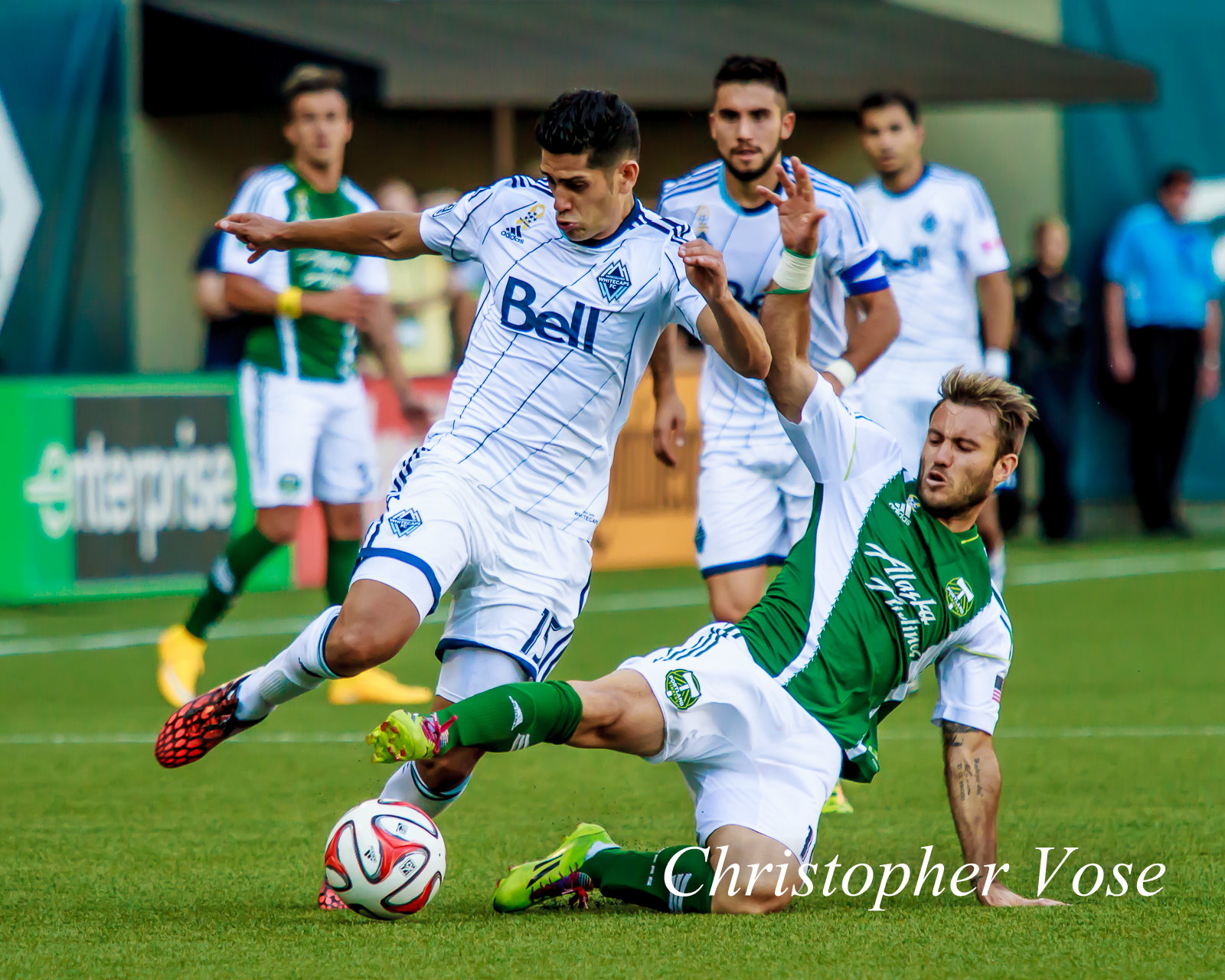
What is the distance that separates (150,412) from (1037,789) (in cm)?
660

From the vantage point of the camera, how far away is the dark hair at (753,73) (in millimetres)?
5855

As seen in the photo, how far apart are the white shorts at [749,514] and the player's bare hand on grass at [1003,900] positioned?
6.14 ft

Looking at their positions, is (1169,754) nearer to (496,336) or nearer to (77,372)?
(496,336)

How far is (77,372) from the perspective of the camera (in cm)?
1298

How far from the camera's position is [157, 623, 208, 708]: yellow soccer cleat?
25.2 feet

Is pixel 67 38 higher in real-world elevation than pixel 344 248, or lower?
higher

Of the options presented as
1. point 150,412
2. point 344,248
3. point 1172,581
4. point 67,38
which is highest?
point 67,38

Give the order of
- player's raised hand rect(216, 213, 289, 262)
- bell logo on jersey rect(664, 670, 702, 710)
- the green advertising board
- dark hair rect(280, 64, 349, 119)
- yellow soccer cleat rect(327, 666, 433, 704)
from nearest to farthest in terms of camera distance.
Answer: bell logo on jersey rect(664, 670, 702, 710) → player's raised hand rect(216, 213, 289, 262) → dark hair rect(280, 64, 349, 119) → yellow soccer cleat rect(327, 666, 433, 704) → the green advertising board

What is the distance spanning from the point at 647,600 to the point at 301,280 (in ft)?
13.6

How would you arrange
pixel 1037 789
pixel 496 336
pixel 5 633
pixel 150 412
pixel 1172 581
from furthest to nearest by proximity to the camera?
pixel 1172 581 < pixel 150 412 < pixel 5 633 < pixel 1037 789 < pixel 496 336

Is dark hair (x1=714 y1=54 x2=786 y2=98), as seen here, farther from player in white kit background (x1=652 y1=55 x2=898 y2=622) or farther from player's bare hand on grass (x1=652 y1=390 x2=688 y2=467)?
player's bare hand on grass (x1=652 y1=390 x2=688 y2=467)

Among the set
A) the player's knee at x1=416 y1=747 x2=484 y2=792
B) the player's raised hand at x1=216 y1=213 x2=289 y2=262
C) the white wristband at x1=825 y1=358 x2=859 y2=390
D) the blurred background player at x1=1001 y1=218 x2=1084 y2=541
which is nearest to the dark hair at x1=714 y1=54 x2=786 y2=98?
the white wristband at x1=825 y1=358 x2=859 y2=390

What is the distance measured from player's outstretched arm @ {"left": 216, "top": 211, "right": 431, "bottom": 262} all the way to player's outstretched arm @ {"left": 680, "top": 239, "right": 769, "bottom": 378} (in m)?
0.95

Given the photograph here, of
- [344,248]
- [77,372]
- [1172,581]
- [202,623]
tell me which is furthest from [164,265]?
[344,248]
